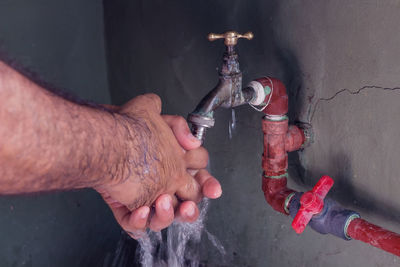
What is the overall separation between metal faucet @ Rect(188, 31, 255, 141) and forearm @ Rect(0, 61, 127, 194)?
0.18 meters

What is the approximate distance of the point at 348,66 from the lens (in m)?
0.83

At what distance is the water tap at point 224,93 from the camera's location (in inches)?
31.0

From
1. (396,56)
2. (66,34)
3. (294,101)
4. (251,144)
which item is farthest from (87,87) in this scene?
(396,56)

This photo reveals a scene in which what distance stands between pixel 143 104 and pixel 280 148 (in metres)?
0.34

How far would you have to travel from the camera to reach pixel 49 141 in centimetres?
59

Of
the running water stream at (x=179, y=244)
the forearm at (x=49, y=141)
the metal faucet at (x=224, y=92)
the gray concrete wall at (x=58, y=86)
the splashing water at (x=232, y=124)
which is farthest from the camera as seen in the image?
the running water stream at (x=179, y=244)

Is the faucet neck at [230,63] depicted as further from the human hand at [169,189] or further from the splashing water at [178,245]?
the splashing water at [178,245]

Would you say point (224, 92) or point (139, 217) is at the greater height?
point (224, 92)

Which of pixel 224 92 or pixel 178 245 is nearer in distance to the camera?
pixel 224 92

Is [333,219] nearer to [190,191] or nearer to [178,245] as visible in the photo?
[190,191]

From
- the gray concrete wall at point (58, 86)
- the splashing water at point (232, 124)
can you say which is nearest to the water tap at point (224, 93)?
the splashing water at point (232, 124)

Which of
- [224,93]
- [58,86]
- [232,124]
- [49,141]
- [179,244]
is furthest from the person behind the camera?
[179,244]

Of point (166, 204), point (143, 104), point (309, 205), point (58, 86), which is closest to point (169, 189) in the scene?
point (166, 204)

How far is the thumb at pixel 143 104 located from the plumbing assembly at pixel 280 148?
0.12 m
